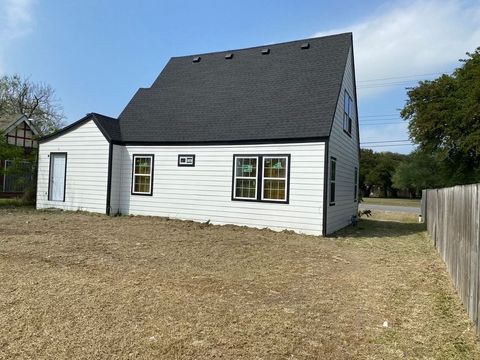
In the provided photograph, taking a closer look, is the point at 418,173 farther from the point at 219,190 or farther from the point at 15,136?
the point at 15,136

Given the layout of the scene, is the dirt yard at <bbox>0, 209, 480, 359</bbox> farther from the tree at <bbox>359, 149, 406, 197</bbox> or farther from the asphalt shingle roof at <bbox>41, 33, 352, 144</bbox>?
the tree at <bbox>359, 149, 406, 197</bbox>

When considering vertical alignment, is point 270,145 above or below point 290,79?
below

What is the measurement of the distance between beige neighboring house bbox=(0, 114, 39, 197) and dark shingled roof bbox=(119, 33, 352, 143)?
14.5 metres

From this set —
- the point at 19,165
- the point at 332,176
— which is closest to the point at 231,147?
the point at 332,176

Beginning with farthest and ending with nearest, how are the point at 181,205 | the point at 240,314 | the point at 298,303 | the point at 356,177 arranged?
the point at 356,177, the point at 181,205, the point at 298,303, the point at 240,314

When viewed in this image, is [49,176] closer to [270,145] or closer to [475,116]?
[270,145]

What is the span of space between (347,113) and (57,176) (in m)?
11.8

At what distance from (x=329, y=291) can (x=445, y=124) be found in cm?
2474

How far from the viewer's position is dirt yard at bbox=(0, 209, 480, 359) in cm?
357

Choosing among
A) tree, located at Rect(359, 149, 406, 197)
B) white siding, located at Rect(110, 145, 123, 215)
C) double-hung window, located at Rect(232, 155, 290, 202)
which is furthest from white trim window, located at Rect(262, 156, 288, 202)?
tree, located at Rect(359, 149, 406, 197)

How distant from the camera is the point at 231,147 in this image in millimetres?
12477

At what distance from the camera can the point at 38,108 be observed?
37.8m

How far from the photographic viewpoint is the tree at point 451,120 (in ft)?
79.9

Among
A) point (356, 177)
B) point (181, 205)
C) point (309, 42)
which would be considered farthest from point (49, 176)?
point (356, 177)
